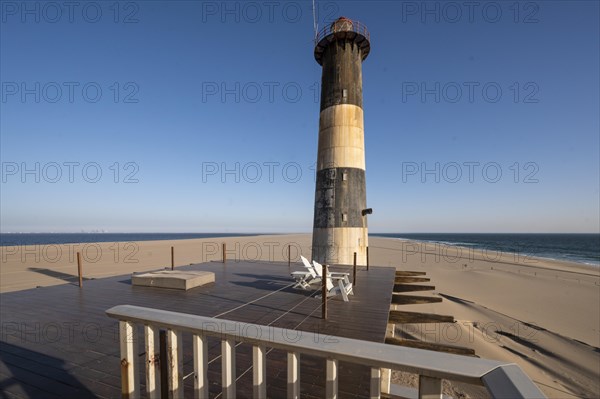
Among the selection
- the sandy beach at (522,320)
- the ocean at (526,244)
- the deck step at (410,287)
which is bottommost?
the ocean at (526,244)

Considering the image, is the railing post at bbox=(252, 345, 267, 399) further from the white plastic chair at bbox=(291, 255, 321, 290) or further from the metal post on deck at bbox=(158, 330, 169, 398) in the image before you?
the white plastic chair at bbox=(291, 255, 321, 290)

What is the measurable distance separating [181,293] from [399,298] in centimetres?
741

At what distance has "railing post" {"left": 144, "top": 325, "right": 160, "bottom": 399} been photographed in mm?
2465

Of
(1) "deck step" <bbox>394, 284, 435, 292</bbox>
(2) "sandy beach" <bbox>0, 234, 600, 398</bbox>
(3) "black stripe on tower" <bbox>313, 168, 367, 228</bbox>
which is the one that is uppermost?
(3) "black stripe on tower" <bbox>313, 168, 367, 228</bbox>

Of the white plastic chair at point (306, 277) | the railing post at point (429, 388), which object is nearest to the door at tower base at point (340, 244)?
the white plastic chair at point (306, 277)

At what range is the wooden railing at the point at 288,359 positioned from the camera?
1.37 meters

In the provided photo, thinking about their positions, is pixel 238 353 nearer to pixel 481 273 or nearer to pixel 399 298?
pixel 399 298

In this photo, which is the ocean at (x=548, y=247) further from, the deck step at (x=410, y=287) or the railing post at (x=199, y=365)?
the railing post at (x=199, y=365)

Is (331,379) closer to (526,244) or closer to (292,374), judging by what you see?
(292,374)

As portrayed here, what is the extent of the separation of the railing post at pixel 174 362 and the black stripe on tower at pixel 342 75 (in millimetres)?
13584

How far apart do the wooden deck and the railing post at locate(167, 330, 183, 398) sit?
115cm

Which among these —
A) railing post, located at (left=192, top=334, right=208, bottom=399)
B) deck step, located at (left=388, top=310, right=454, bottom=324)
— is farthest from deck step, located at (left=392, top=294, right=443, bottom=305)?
railing post, located at (left=192, top=334, right=208, bottom=399)

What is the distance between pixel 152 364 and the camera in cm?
253

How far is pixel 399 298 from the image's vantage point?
9703mm
